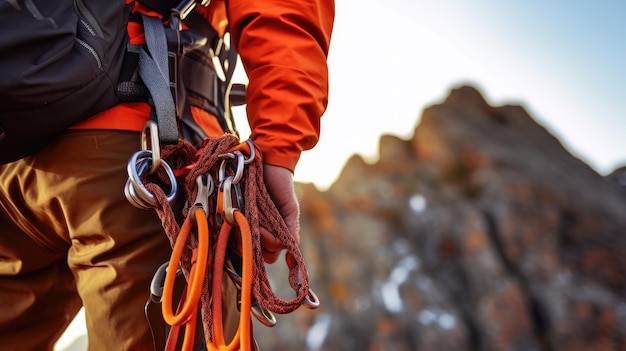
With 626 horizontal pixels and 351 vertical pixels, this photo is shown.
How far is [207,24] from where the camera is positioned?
61.0 inches

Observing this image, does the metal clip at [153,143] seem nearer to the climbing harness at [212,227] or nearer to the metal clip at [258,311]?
the climbing harness at [212,227]

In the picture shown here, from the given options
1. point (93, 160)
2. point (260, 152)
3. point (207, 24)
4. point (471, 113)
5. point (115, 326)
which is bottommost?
point (471, 113)

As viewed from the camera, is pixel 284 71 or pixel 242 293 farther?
pixel 284 71

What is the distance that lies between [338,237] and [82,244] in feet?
98.1

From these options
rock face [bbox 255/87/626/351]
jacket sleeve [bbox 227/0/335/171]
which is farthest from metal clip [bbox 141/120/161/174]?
rock face [bbox 255/87/626/351]

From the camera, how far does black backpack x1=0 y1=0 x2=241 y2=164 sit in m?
1.06

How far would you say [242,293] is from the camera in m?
1.06

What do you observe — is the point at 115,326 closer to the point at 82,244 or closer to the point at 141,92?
the point at 82,244

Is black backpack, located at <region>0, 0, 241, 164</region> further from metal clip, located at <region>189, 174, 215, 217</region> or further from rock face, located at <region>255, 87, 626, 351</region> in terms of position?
rock face, located at <region>255, 87, 626, 351</region>

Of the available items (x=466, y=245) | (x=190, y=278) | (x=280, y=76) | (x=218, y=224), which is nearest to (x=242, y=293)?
(x=190, y=278)

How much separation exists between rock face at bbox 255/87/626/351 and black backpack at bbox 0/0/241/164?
19.0 metres

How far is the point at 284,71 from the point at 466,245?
25.1 meters

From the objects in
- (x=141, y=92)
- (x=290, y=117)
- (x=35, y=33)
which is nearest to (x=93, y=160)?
(x=141, y=92)

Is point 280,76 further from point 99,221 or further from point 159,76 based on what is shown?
point 99,221
